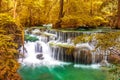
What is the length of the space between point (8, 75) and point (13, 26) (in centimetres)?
204

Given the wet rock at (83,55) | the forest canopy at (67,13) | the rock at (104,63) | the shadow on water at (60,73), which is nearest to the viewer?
the shadow on water at (60,73)

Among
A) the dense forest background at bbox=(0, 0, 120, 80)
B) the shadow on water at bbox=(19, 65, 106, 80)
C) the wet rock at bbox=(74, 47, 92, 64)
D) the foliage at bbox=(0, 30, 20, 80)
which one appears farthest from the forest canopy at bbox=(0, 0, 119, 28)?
the foliage at bbox=(0, 30, 20, 80)

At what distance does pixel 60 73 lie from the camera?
40.2 ft

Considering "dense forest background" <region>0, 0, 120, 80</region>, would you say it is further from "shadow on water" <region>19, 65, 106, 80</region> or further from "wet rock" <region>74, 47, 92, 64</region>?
"shadow on water" <region>19, 65, 106, 80</region>

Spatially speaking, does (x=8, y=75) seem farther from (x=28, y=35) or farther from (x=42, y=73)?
(x=28, y=35)

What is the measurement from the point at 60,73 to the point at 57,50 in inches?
107

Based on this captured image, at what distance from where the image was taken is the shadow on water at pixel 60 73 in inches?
445

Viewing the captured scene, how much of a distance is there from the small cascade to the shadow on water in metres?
0.99

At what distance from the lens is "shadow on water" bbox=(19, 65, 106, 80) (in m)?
11.3

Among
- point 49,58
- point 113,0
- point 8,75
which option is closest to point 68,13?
point 113,0

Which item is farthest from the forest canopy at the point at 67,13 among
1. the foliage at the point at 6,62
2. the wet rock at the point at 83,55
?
the foliage at the point at 6,62

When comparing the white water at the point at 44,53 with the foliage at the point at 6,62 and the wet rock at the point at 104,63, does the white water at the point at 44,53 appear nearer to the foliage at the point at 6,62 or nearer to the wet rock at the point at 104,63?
the wet rock at the point at 104,63

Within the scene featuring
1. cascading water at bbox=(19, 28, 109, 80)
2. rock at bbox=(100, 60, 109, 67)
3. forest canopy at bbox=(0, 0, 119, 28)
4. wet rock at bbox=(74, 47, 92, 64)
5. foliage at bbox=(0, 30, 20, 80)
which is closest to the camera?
foliage at bbox=(0, 30, 20, 80)

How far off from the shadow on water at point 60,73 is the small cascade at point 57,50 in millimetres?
990
